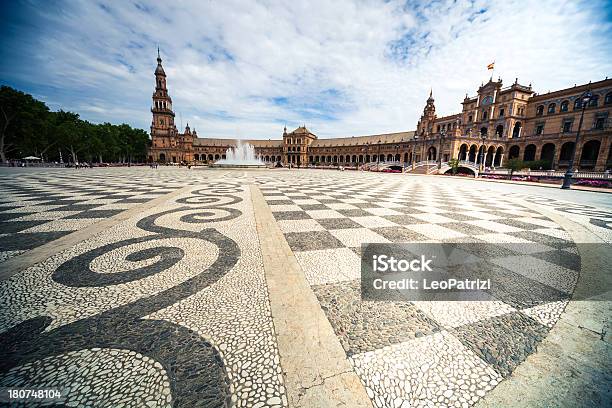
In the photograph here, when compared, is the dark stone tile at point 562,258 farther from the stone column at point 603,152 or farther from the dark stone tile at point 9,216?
the stone column at point 603,152

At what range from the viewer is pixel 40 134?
124ft

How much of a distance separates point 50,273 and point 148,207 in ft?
11.5

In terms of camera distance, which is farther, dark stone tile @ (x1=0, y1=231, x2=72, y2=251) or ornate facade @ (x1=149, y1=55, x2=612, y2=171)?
ornate facade @ (x1=149, y1=55, x2=612, y2=171)

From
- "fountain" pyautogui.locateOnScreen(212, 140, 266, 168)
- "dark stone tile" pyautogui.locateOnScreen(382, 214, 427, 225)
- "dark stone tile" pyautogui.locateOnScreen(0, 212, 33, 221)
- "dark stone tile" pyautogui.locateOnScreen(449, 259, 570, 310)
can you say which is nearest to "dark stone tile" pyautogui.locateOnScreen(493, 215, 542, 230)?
"dark stone tile" pyautogui.locateOnScreen(382, 214, 427, 225)

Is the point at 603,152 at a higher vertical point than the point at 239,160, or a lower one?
higher

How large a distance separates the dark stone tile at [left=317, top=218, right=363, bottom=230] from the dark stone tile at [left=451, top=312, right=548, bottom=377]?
8.51 feet

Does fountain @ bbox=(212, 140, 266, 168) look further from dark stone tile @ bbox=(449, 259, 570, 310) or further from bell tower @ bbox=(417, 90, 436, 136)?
bell tower @ bbox=(417, 90, 436, 136)

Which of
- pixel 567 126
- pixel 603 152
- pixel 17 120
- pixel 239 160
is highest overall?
pixel 567 126

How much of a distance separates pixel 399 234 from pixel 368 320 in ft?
7.80

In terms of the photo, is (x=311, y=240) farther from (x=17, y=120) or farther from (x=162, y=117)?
(x=162, y=117)

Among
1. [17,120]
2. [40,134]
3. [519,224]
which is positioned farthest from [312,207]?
[40,134]

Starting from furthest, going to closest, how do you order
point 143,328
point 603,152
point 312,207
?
point 603,152, point 312,207, point 143,328

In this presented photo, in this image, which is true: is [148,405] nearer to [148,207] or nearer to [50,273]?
[50,273]

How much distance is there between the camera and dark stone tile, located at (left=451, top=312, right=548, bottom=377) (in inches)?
57.9
